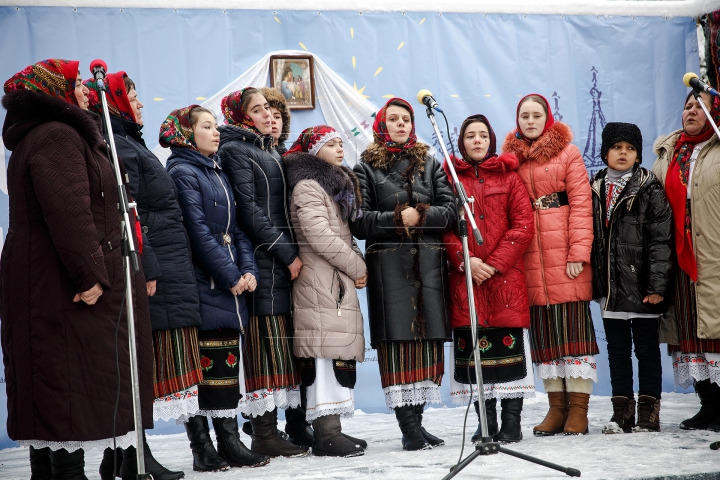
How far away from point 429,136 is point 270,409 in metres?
2.52

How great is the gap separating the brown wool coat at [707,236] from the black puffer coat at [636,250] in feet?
0.45

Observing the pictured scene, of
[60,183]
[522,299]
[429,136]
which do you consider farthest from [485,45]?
[60,183]

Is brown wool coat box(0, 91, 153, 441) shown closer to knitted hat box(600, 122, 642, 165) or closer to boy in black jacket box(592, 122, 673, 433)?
boy in black jacket box(592, 122, 673, 433)

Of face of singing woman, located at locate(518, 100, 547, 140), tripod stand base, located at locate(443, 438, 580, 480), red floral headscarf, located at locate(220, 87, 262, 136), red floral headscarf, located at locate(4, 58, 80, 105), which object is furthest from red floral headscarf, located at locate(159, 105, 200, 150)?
tripod stand base, located at locate(443, 438, 580, 480)

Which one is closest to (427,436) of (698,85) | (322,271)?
(322,271)

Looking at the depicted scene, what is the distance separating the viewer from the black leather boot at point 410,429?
12.4 ft

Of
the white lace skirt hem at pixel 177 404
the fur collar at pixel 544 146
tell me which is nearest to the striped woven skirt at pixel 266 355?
the white lace skirt hem at pixel 177 404

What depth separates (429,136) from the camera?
217 inches

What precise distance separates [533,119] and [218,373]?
206 cm

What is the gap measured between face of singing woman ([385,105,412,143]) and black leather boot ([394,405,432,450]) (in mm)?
1325

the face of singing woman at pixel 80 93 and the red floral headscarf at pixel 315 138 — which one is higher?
the face of singing woman at pixel 80 93

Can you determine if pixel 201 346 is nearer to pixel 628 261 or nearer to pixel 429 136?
pixel 628 261

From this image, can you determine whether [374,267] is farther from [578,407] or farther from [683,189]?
[683,189]

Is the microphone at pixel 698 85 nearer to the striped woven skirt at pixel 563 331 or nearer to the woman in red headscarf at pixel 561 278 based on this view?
the woman in red headscarf at pixel 561 278
